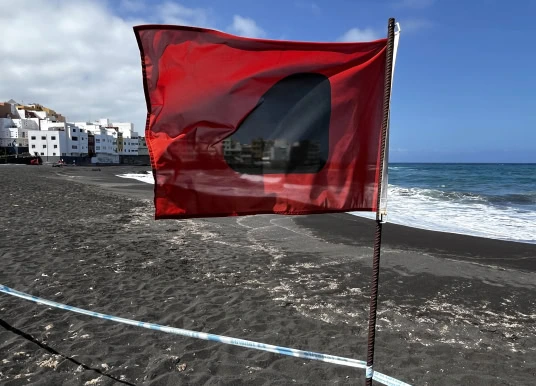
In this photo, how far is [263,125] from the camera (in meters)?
3.22

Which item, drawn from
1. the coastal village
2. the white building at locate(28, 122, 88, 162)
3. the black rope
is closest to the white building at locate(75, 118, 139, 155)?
the coastal village

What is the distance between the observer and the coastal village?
99.1 m

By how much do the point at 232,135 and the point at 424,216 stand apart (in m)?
16.4

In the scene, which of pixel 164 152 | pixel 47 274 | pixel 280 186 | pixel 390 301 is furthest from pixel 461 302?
pixel 47 274

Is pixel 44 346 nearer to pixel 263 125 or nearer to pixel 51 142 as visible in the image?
pixel 263 125

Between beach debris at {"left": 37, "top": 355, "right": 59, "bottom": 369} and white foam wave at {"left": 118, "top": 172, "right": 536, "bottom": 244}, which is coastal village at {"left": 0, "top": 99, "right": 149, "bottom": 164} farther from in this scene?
beach debris at {"left": 37, "top": 355, "right": 59, "bottom": 369}

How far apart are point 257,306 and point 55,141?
111042 mm

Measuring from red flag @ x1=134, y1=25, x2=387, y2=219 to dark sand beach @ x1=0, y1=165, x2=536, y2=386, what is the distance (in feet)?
Answer: 6.30

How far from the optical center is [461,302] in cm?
614

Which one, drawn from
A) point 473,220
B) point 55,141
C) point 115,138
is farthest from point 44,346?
point 115,138

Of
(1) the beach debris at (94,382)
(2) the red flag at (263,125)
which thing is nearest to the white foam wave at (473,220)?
(2) the red flag at (263,125)

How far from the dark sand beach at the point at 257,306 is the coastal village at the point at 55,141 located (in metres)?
94.9

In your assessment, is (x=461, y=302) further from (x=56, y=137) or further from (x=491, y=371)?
(x=56, y=137)

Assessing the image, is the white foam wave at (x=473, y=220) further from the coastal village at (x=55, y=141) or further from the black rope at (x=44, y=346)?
the coastal village at (x=55, y=141)
